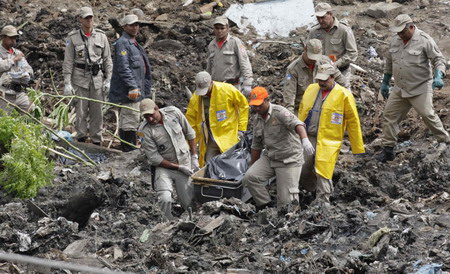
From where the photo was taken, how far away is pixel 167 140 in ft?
34.0

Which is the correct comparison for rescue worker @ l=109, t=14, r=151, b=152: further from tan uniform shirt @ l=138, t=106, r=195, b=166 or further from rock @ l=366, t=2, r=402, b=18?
rock @ l=366, t=2, r=402, b=18

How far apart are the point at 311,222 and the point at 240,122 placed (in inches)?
110

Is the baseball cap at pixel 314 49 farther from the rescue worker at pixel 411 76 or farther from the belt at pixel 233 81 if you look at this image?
the belt at pixel 233 81

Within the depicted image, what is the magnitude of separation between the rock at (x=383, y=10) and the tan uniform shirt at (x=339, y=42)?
552 cm

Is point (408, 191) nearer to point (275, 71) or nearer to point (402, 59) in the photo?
point (402, 59)

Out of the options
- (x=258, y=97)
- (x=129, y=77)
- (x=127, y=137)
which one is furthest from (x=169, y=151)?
(x=127, y=137)

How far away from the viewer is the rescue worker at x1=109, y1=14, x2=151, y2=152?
12.6 metres

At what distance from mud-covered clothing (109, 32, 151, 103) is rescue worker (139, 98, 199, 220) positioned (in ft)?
7.62

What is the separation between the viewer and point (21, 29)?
17156 millimetres

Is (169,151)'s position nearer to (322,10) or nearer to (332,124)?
(332,124)

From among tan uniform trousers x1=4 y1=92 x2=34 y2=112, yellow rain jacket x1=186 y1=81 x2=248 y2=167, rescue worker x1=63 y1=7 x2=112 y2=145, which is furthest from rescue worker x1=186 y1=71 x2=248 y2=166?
tan uniform trousers x1=4 y1=92 x2=34 y2=112

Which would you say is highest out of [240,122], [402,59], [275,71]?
[402,59]

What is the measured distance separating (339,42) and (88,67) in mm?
3716

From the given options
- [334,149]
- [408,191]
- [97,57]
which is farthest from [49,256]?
[97,57]
